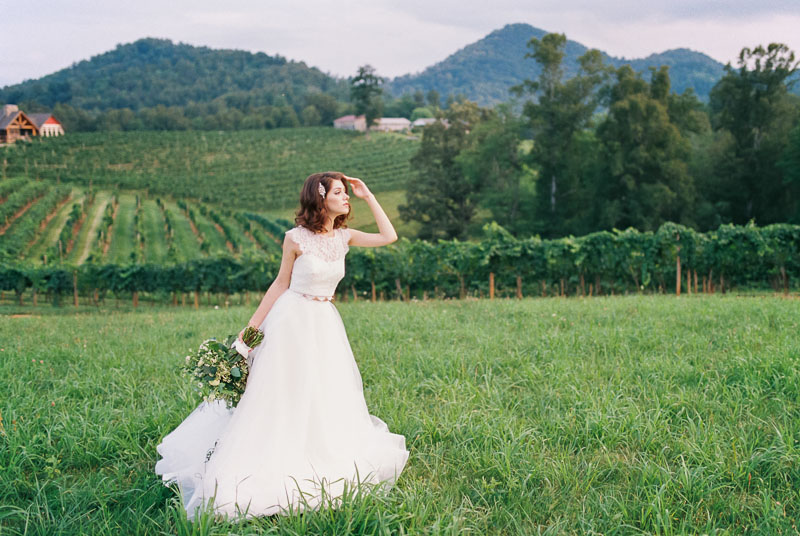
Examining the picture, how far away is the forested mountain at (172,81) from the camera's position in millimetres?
88312

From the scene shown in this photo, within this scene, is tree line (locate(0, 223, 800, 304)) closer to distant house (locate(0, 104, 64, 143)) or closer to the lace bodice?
the lace bodice

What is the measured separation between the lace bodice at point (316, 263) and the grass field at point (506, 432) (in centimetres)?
132

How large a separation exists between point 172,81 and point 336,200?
131 meters

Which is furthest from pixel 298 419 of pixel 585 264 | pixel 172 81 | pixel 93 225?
pixel 172 81

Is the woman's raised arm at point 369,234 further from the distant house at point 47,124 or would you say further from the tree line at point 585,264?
the distant house at point 47,124

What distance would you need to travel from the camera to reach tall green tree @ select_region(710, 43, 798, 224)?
32.8 m

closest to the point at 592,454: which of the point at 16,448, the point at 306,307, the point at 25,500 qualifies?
the point at 306,307

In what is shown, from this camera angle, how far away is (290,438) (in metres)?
3.32

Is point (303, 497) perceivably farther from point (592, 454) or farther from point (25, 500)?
point (592, 454)

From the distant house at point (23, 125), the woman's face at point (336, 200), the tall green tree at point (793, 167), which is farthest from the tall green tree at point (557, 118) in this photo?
the distant house at point (23, 125)

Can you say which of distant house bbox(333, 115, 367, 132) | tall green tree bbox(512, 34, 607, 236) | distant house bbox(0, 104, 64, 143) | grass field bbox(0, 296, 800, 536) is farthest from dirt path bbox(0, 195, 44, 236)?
distant house bbox(333, 115, 367, 132)

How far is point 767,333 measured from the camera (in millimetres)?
6488

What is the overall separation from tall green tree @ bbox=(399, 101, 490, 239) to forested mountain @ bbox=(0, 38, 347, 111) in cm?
5151

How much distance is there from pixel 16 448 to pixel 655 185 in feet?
112
